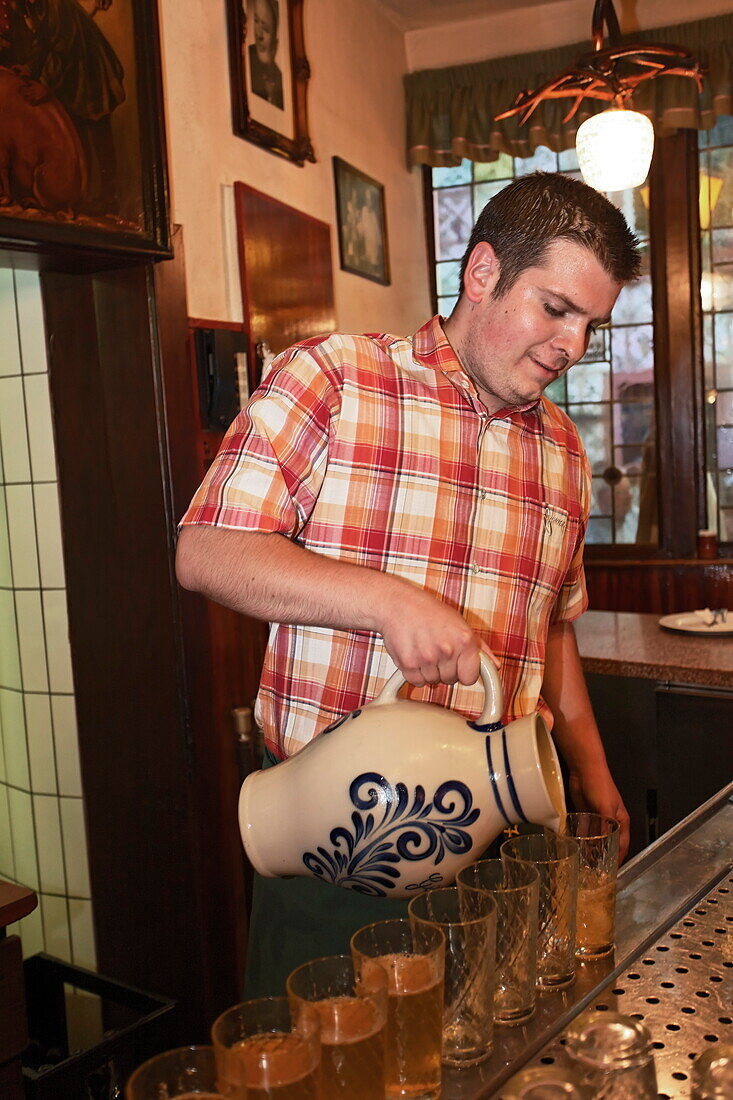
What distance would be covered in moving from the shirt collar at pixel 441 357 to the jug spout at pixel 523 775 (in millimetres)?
625

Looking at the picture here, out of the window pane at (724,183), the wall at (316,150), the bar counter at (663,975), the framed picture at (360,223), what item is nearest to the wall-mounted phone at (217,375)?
the wall at (316,150)

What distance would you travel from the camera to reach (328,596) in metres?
1.06

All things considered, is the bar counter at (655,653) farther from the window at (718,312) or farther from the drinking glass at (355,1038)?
the drinking glass at (355,1038)

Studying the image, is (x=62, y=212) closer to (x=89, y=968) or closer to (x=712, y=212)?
(x=89, y=968)

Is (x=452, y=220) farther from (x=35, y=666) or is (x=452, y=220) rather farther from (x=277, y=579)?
(x=277, y=579)

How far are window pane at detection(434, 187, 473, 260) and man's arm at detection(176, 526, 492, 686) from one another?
3.63 metres

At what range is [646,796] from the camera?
8.96 feet

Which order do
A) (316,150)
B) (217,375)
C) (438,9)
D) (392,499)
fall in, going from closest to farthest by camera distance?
(392,499)
(217,375)
(316,150)
(438,9)

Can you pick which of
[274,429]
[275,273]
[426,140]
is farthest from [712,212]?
[274,429]

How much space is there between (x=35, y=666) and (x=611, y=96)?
226 centimetres

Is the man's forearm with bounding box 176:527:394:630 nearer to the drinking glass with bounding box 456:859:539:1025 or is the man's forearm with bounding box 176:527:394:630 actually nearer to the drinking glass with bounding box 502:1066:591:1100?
the drinking glass with bounding box 456:859:539:1025

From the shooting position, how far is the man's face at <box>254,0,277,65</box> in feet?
9.23

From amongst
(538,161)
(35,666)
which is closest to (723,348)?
(538,161)

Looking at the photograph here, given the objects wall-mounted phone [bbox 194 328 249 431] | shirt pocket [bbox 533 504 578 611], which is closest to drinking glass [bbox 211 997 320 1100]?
shirt pocket [bbox 533 504 578 611]
